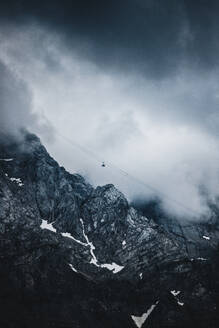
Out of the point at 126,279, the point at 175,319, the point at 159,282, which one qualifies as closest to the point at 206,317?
the point at 175,319

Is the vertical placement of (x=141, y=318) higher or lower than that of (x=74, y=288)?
higher

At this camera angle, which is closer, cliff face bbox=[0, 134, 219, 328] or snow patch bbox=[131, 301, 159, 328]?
cliff face bbox=[0, 134, 219, 328]

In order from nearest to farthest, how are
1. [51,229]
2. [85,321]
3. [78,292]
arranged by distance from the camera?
[85,321] → [78,292] → [51,229]

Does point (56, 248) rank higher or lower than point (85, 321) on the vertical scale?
higher

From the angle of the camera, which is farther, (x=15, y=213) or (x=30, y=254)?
(x=15, y=213)

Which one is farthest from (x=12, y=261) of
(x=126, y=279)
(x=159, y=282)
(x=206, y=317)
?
(x=206, y=317)

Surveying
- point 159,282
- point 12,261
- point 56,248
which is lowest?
point 12,261

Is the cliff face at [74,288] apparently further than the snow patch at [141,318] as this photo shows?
No

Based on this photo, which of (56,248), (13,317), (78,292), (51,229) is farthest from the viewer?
(51,229)

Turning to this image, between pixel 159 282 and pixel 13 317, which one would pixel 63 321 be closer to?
pixel 13 317

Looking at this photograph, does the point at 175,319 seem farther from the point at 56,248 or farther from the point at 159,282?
the point at 56,248
